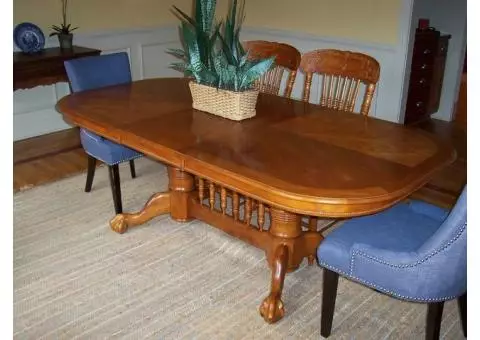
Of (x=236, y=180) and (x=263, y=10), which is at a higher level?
(x=263, y=10)

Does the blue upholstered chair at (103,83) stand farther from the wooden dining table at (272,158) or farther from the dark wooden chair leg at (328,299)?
the dark wooden chair leg at (328,299)

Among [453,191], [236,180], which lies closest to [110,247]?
[236,180]

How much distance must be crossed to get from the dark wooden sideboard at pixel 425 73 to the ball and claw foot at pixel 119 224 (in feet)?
A: 9.61

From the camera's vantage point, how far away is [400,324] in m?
2.00

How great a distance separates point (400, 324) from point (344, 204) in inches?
32.3

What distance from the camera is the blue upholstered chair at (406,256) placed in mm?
1472

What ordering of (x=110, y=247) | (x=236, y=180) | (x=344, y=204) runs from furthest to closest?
(x=110, y=247) < (x=236, y=180) < (x=344, y=204)

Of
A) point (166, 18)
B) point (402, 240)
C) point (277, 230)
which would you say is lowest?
point (277, 230)

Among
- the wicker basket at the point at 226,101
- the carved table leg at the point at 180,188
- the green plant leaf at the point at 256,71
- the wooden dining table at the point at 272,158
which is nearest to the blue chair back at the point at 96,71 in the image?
the wooden dining table at the point at 272,158

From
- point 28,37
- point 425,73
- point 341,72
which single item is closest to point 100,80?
point 28,37

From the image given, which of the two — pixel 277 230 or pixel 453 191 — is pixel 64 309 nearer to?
pixel 277 230

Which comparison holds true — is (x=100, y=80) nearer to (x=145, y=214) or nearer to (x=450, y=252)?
(x=145, y=214)

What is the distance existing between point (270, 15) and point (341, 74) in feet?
7.17

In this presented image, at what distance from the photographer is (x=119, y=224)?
2.63m
